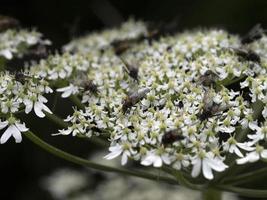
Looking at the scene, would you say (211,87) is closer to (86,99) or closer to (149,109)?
(149,109)

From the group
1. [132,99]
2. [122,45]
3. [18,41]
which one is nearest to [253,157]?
[132,99]

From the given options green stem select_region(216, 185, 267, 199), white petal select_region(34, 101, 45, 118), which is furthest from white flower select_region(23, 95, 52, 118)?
green stem select_region(216, 185, 267, 199)

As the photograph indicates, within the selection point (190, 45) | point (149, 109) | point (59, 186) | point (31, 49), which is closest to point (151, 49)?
point (190, 45)

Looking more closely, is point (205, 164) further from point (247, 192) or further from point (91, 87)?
point (91, 87)

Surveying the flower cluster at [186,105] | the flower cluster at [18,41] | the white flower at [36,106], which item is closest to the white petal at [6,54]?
the flower cluster at [18,41]

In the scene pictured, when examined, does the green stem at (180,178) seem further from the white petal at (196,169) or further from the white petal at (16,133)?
the white petal at (16,133)

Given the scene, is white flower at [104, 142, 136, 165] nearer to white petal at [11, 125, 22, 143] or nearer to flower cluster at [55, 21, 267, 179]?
flower cluster at [55, 21, 267, 179]
